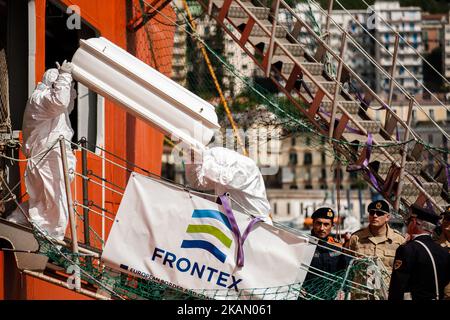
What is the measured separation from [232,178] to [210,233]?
0.76m

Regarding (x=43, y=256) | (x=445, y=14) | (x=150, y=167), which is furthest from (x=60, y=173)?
(x=445, y=14)

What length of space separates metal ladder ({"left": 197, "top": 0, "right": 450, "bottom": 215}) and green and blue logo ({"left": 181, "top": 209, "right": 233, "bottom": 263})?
3.75 m

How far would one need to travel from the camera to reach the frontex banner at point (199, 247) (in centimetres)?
864

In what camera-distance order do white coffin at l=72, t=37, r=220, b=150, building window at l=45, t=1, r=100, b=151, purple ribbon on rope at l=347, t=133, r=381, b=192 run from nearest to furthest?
white coffin at l=72, t=37, r=220, b=150 → purple ribbon on rope at l=347, t=133, r=381, b=192 → building window at l=45, t=1, r=100, b=151

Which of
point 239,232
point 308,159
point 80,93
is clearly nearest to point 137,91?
point 239,232

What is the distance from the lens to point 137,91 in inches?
374

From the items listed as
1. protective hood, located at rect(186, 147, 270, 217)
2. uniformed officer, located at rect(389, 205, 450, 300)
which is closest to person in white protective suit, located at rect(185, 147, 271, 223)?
protective hood, located at rect(186, 147, 270, 217)

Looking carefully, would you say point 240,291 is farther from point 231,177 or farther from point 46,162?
point 46,162

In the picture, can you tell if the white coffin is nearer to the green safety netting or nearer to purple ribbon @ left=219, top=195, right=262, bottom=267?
purple ribbon @ left=219, top=195, right=262, bottom=267

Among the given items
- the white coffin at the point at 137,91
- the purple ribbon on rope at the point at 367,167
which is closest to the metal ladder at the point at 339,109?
the purple ribbon on rope at the point at 367,167

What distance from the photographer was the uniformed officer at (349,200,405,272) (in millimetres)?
10422

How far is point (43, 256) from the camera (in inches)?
351

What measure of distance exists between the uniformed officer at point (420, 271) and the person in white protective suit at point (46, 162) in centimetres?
293
